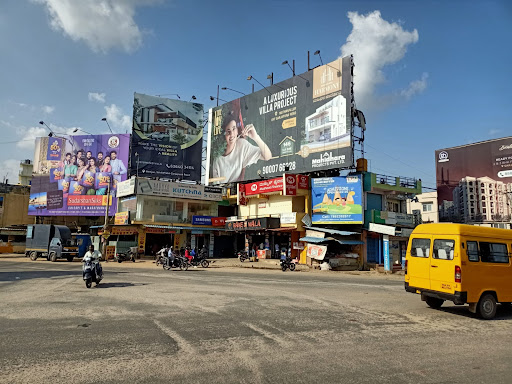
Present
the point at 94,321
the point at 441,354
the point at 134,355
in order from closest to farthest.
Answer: the point at 134,355
the point at 441,354
the point at 94,321

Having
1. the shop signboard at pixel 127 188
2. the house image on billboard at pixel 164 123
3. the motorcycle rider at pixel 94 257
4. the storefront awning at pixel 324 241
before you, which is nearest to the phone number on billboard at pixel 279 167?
the storefront awning at pixel 324 241

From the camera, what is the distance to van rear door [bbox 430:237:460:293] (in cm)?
857

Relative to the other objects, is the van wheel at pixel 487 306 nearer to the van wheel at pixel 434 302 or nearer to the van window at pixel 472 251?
the van window at pixel 472 251

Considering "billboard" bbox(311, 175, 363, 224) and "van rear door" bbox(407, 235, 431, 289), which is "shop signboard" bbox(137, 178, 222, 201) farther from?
"van rear door" bbox(407, 235, 431, 289)

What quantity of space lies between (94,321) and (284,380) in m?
4.89

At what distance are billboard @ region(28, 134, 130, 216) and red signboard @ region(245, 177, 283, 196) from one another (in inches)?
932

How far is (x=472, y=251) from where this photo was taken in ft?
28.6

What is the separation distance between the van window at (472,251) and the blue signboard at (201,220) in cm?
3263

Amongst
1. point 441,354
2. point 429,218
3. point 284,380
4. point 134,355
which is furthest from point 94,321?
point 429,218

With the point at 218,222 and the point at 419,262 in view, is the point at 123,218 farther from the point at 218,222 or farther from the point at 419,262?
the point at 419,262

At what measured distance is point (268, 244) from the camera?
116 feet

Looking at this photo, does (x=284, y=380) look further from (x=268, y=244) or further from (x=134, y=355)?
(x=268, y=244)

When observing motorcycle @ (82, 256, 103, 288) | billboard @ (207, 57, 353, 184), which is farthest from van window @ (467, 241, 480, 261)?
billboard @ (207, 57, 353, 184)

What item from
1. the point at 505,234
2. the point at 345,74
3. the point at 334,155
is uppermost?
the point at 345,74
